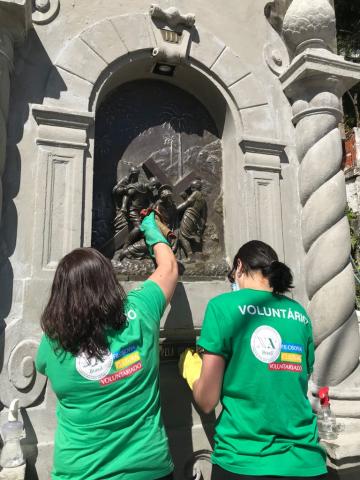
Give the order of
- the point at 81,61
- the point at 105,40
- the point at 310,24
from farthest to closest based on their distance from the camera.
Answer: the point at 310,24
the point at 105,40
the point at 81,61

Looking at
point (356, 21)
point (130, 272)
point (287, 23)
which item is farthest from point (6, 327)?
point (356, 21)

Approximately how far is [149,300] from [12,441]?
1499 millimetres

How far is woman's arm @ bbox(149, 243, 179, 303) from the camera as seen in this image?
89.5 inches

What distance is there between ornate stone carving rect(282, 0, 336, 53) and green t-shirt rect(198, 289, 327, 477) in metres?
3.46

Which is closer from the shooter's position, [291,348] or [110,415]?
[110,415]

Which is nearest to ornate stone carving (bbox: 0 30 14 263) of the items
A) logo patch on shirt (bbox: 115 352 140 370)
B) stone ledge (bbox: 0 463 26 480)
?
stone ledge (bbox: 0 463 26 480)

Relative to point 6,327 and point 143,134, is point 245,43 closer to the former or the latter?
point 143,134

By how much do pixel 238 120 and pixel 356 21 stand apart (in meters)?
9.50

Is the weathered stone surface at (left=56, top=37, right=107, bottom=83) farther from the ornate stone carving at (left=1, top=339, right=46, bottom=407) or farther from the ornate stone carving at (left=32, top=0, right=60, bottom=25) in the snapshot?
the ornate stone carving at (left=1, top=339, right=46, bottom=407)

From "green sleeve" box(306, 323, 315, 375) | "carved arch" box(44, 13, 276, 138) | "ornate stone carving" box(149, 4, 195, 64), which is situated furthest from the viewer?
"ornate stone carving" box(149, 4, 195, 64)

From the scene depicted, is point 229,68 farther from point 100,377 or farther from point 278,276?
point 100,377

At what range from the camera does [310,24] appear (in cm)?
423

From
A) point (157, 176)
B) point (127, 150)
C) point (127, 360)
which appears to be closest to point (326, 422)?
point (127, 360)

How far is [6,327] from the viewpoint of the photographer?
10.2 feet
